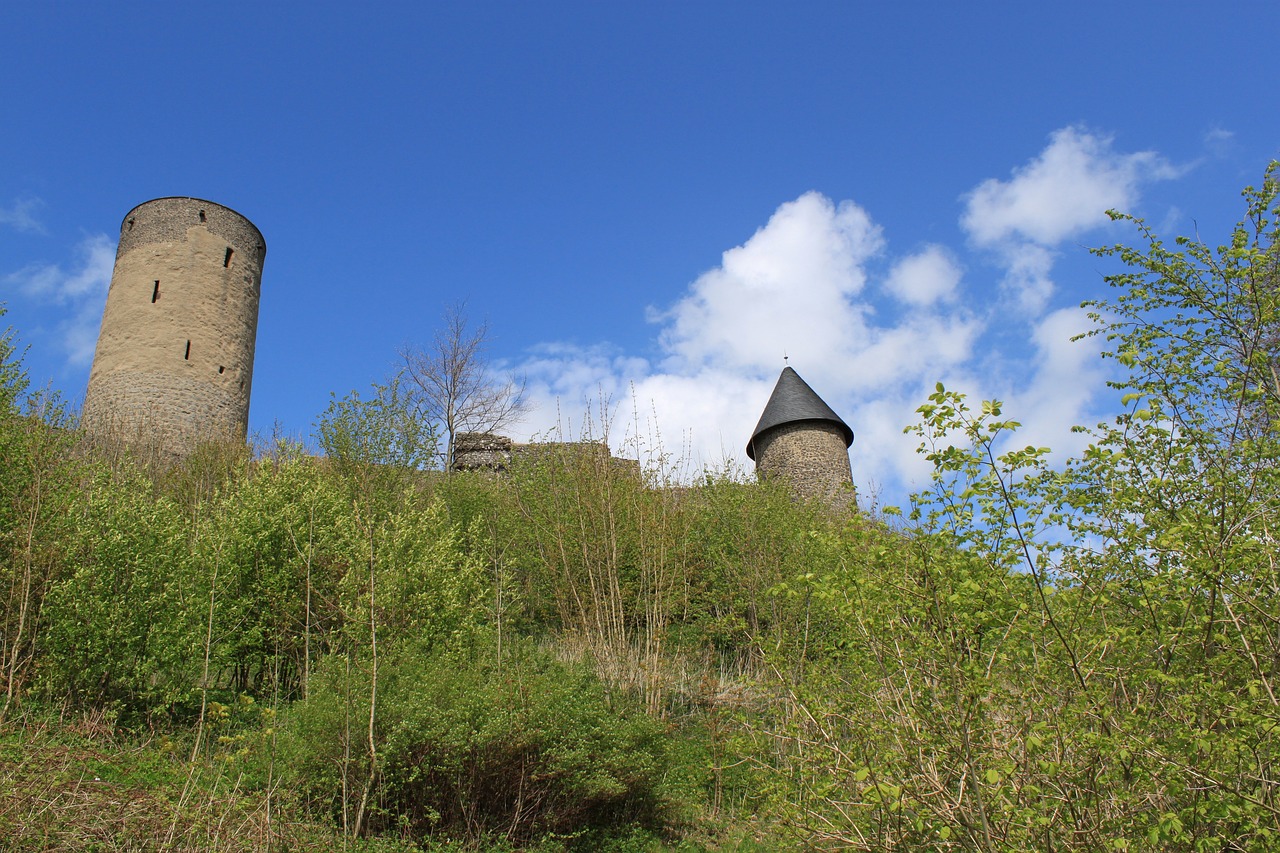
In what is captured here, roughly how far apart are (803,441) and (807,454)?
436 millimetres

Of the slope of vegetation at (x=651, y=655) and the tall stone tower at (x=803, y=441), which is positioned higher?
the tall stone tower at (x=803, y=441)

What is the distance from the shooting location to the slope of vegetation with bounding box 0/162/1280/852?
2791 millimetres

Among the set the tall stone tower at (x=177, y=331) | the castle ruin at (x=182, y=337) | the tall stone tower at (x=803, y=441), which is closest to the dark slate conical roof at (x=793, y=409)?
the tall stone tower at (x=803, y=441)

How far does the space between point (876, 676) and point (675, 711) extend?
4592mm

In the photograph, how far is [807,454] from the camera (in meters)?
21.4

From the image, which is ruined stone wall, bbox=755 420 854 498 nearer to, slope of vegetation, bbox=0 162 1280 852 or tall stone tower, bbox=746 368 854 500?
tall stone tower, bbox=746 368 854 500

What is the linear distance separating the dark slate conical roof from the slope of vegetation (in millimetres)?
10482

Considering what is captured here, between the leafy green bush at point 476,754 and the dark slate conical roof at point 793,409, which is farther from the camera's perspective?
the dark slate conical roof at point 793,409

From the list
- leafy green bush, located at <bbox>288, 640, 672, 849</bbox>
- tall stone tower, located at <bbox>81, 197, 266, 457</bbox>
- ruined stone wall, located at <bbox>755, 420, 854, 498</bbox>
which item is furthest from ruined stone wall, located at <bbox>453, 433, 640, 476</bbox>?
ruined stone wall, located at <bbox>755, 420, 854, 498</bbox>

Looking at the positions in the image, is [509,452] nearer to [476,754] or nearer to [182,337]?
[182,337]

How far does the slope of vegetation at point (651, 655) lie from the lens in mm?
2791

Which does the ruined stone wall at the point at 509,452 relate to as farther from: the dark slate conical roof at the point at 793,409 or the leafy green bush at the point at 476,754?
the dark slate conical roof at the point at 793,409

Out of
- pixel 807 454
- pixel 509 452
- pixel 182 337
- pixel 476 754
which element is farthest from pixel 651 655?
pixel 807 454

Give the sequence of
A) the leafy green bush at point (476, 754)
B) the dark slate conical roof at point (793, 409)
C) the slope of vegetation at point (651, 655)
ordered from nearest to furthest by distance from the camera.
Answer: the slope of vegetation at point (651, 655), the leafy green bush at point (476, 754), the dark slate conical roof at point (793, 409)
